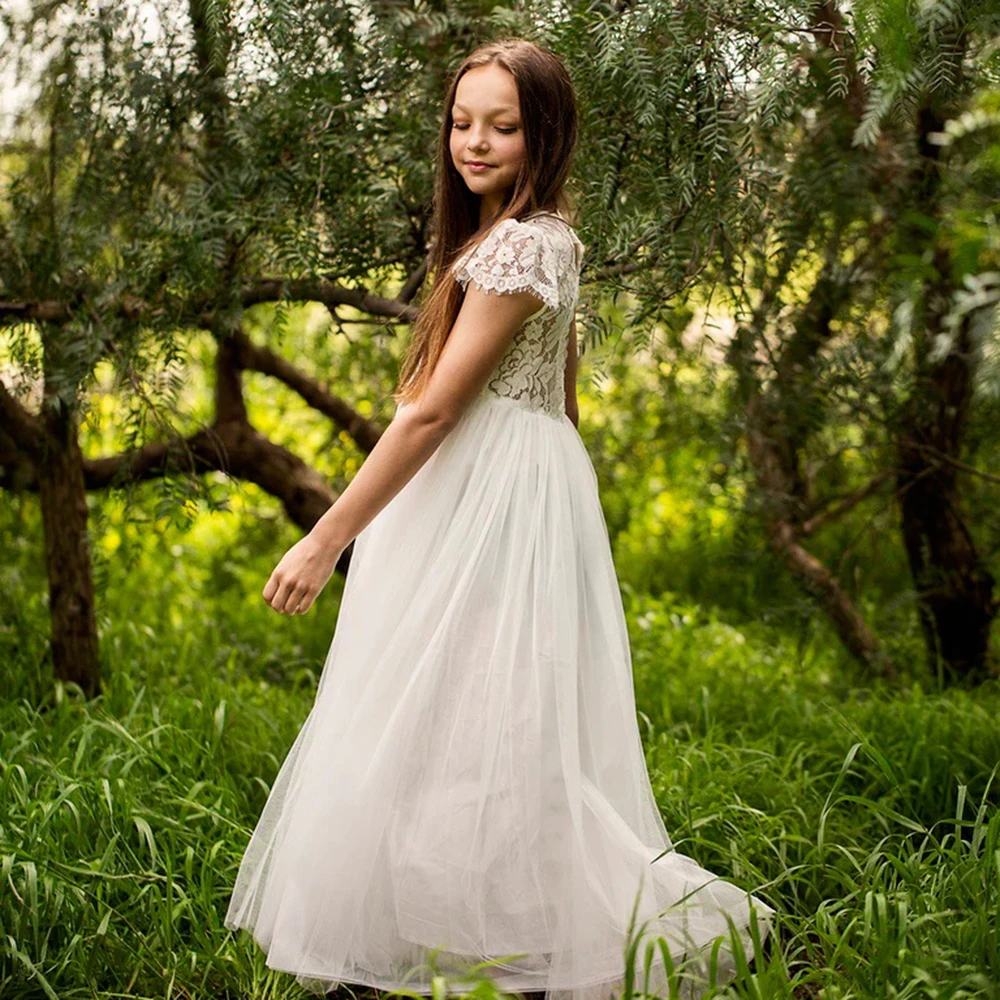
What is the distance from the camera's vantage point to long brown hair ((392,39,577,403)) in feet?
6.36

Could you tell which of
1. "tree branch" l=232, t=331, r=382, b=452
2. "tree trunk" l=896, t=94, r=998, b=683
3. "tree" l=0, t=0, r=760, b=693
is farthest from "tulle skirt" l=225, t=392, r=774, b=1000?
"tree branch" l=232, t=331, r=382, b=452

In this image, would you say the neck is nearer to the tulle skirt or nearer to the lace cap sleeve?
the lace cap sleeve

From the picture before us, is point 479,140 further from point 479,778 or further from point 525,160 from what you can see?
point 479,778

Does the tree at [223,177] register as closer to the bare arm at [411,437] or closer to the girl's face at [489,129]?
the girl's face at [489,129]

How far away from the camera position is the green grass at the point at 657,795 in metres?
1.96

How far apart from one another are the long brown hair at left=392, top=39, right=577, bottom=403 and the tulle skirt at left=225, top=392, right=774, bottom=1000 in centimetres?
15

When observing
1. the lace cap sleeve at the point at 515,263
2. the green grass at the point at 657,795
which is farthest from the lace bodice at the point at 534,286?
the green grass at the point at 657,795

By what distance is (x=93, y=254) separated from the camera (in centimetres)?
280

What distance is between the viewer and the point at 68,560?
126 inches

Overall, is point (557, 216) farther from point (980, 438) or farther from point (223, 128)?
point (980, 438)

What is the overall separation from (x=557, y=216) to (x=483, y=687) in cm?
78

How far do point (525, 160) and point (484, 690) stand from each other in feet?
2.84

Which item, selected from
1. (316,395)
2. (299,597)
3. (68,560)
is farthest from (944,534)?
(68,560)

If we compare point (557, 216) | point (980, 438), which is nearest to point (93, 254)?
point (557, 216)
